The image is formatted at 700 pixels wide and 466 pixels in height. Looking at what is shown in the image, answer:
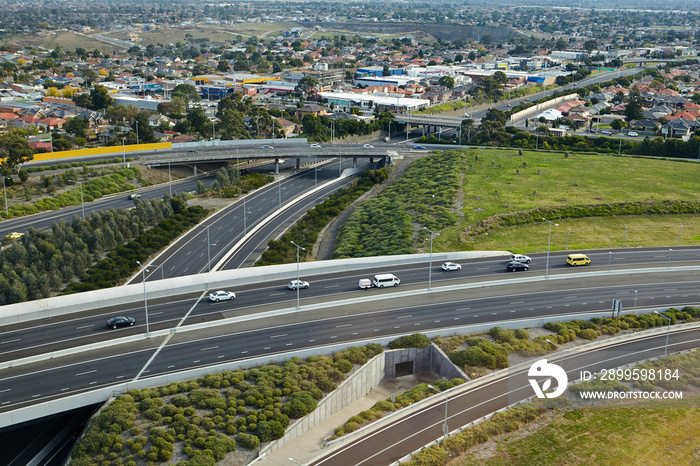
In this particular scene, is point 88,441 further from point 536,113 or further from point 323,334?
point 536,113

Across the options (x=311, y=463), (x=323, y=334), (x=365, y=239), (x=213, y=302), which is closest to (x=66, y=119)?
(x=365, y=239)

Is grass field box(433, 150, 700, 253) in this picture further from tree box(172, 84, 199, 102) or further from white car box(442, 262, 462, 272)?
tree box(172, 84, 199, 102)

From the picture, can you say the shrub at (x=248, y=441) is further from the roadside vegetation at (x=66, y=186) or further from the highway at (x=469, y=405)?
the roadside vegetation at (x=66, y=186)

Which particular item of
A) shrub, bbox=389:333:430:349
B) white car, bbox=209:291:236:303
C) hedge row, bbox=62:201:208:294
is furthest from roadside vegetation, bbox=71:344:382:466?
hedge row, bbox=62:201:208:294

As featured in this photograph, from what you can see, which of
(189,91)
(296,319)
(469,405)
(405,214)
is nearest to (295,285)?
(296,319)

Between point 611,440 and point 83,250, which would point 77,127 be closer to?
point 83,250

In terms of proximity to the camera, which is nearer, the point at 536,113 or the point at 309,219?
the point at 309,219
